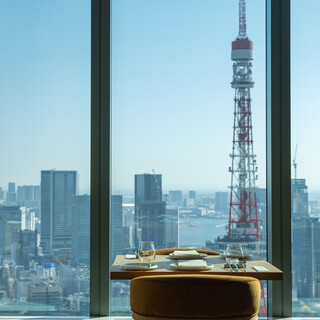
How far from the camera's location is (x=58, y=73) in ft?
10.0

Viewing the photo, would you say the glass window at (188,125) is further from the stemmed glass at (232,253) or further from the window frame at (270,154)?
the stemmed glass at (232,253)

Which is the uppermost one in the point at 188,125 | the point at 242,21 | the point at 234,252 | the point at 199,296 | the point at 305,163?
the point at 242,21

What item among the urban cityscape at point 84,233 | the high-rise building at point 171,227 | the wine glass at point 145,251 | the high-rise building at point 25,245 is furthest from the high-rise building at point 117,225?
the wine glass at point 145,251

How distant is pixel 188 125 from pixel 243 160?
391 mm

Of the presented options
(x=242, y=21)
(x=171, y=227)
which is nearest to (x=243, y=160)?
(x=171, y=227)

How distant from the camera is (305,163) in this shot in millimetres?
3010

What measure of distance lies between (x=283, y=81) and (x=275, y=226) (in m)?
0.85

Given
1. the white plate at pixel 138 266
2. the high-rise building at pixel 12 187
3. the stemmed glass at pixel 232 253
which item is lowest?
the white plate at pixel 138 266

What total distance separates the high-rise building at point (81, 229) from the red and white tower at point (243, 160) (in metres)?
0.85

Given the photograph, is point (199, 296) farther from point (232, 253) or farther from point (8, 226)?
point (8, 226)

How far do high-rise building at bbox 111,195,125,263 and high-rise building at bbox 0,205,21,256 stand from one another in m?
0.56

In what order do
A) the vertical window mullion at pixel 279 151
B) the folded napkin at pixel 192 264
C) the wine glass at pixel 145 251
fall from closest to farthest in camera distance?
the folded napkin at pixel 192 264 → the wine glass at pixel 145 251 → the vertical window mullion at pixel 279 151

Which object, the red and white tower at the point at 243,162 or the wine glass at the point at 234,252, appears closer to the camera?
the wine glass at the point at 234,252

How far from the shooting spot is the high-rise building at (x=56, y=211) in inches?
118
